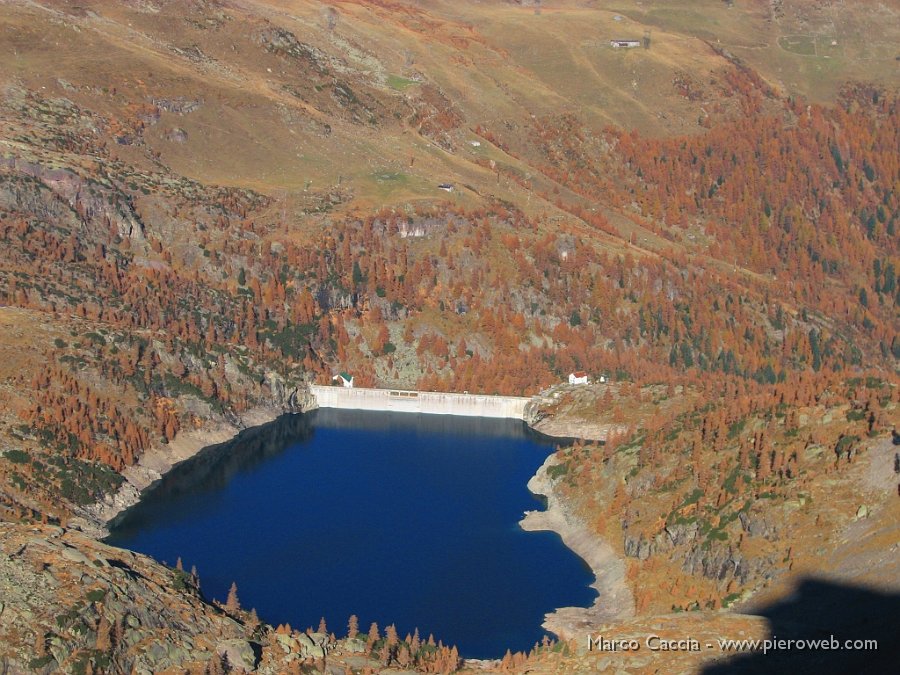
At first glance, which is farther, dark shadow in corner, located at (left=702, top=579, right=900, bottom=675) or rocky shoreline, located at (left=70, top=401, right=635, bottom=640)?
rocky shoreline, located at (left=70, top=401, right=635, bottom=640)

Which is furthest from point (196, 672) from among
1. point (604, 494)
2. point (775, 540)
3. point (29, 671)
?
point (604, 494)

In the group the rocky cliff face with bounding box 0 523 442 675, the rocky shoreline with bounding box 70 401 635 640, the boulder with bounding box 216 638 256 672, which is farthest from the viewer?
the rocky shoreline with bounding box 70 401 635 640

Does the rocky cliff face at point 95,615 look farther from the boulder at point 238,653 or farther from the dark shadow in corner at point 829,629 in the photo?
the dark shadow in corner at point 829,629

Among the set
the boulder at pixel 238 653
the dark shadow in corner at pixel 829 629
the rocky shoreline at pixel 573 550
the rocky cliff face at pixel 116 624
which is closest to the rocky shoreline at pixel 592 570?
the rocky shoreline at pixel 573 550

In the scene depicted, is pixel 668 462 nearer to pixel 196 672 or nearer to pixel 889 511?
pixel 889 511

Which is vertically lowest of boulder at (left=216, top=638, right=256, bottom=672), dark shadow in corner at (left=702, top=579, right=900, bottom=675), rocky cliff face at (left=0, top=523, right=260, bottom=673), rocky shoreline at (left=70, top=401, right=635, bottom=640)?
rocky shoreline at (left=70, top=401, right=635, bottom=640)

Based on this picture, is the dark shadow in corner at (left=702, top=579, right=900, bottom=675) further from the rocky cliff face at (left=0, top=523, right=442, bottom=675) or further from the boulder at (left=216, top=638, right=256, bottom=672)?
the boulder at (left=216, top=638, right=256, bottom=672)

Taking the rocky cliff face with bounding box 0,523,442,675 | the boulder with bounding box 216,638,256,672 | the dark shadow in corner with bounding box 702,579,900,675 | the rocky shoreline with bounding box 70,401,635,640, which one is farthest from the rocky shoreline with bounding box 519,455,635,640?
the boulder with bounding box 216,638,256,672
